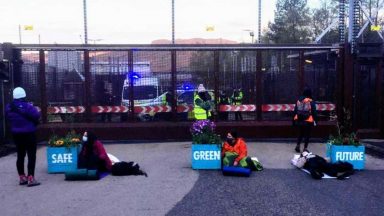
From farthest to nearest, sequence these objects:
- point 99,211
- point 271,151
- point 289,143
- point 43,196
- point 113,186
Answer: point 289,143
point 271,151
point 113,186
point 43,196
point 99,211

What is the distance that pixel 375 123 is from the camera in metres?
16.3

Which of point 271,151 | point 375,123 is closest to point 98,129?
point 271,151

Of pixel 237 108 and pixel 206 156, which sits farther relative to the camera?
pixel 237 108

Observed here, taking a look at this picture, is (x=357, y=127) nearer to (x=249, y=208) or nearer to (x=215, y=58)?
(x=215, y=58)

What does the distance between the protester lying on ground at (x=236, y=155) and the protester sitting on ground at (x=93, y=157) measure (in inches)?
106

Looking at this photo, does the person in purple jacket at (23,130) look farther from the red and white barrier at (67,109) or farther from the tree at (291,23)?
the tree at (291,23)

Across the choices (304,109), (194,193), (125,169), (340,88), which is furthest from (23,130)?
(340,88)

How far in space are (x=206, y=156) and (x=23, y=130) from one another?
413 centimetres

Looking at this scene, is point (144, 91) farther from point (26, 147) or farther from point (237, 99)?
A: point (26, 147)

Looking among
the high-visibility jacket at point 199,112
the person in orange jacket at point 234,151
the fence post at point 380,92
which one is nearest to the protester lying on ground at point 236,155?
the person in orange jacket at point 234,151

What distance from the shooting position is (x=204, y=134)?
1137cm

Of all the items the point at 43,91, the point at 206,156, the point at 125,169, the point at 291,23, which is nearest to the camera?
the point at 125,169

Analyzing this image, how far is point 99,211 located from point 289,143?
9.00 m

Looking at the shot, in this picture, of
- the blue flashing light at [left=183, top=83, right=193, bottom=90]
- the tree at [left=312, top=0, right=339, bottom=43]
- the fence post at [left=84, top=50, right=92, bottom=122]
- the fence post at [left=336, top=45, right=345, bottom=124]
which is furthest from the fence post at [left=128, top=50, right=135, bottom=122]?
the tree at [left=312, top=0, right=339, bottom=43]
